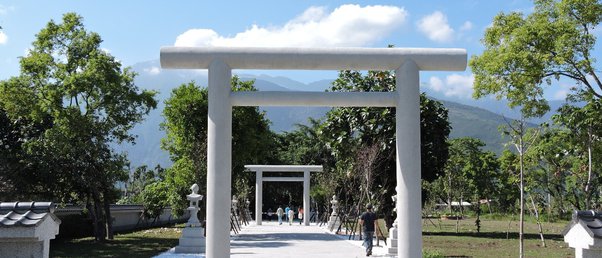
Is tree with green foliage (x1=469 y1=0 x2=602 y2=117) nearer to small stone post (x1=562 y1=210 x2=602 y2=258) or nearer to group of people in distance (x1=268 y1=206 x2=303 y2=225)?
small stone post (x1=562 y1=210 x2=602 y2=258)

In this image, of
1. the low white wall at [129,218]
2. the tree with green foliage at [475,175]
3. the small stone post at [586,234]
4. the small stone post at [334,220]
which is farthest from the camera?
the tree with green foliage at [475,175]

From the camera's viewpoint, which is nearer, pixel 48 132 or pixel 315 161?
pixel 48 132

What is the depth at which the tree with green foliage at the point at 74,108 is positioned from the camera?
18.8m

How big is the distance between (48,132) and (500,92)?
45.4ft

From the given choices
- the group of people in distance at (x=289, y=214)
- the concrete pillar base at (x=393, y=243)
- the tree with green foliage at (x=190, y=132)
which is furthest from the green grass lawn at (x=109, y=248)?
the group of people in distance at (x=289, y=214)

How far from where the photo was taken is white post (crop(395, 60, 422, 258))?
338 inches

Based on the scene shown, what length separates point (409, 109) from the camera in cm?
871

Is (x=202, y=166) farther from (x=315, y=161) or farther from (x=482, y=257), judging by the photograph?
(x=315, y=161)

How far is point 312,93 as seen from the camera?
28.8 feet

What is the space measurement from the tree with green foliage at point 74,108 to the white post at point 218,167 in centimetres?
1132

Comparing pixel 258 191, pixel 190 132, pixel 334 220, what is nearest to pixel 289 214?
pixel 258 191

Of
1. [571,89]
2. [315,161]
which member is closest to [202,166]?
[571,89]

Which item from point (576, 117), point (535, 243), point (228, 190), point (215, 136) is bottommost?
point (535, 243)

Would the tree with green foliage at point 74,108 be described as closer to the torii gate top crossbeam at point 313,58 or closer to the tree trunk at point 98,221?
the tree trunk at point 98,221
